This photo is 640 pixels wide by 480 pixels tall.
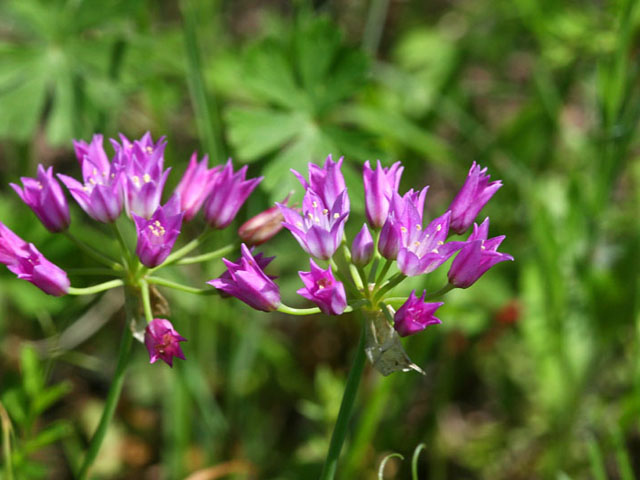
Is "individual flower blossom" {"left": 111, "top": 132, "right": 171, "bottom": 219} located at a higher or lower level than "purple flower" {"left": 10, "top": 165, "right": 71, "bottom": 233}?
higher

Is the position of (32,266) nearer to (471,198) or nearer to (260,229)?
(260,229)

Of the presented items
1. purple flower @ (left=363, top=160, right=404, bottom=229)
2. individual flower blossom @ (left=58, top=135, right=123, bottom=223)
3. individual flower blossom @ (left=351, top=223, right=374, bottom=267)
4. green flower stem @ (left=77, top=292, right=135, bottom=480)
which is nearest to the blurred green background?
green flower stem @ (left=77, top=292, right=135, bottom=480)

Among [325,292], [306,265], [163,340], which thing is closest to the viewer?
[325,292]

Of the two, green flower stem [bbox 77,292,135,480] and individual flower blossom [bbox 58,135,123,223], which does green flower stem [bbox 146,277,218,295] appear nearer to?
green flower stem [bbox 77,292,135,480]

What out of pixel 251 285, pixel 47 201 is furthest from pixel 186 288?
pixel 47 201

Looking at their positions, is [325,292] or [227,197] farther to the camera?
[227,197]

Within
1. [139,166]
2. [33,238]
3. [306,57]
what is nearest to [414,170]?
[306,57]

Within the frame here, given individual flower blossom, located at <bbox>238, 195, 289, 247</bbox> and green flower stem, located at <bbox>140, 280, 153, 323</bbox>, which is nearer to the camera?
green flower stem, located at <bbox>140, 280, 153, 323</bbox>

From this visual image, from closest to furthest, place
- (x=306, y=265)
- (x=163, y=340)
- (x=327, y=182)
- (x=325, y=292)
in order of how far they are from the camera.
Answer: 1. (x=325, y=292)
2. (x=163, y=340)
3. (x=327, y=182)
4. (x=306, y=265)
